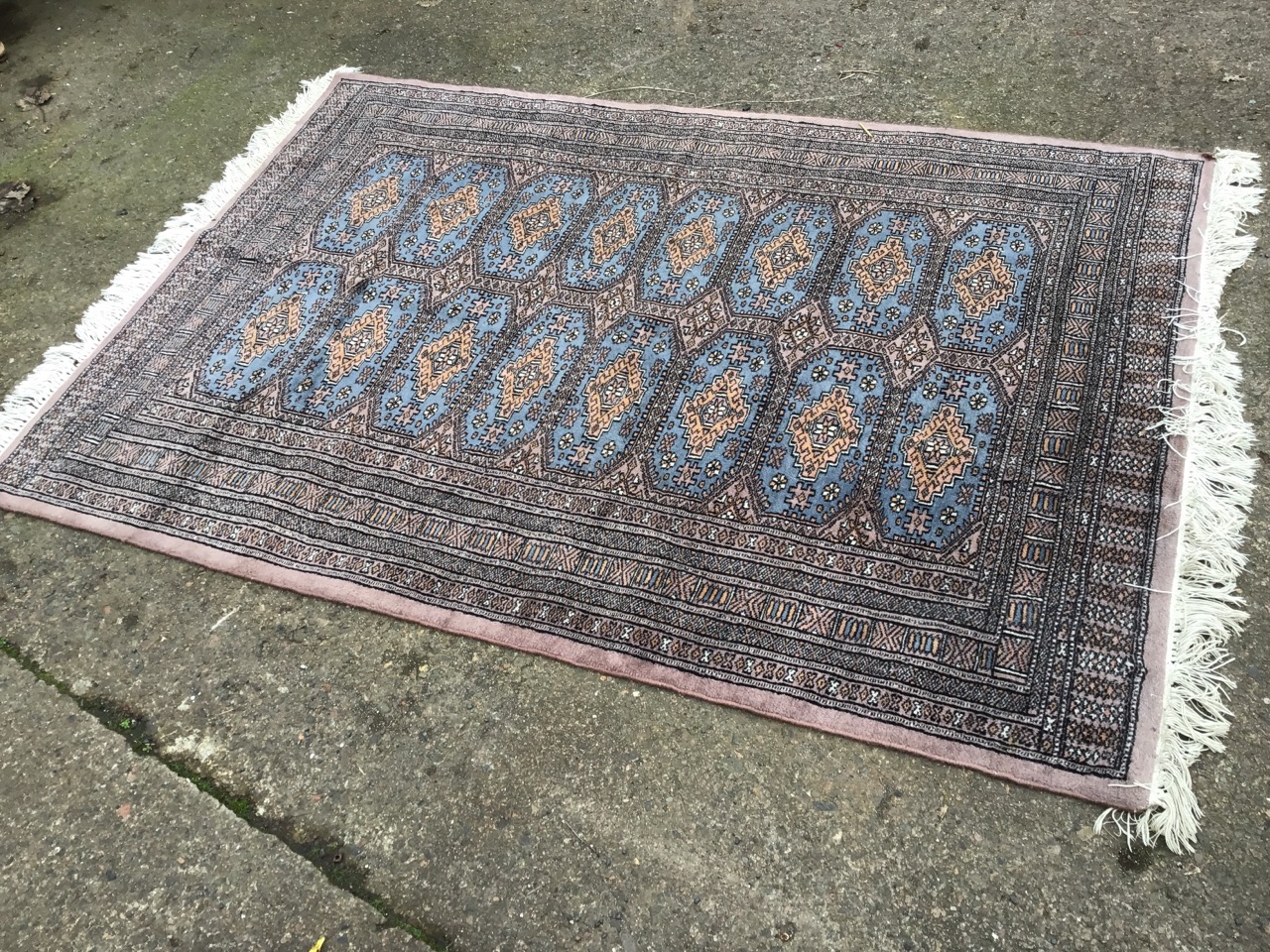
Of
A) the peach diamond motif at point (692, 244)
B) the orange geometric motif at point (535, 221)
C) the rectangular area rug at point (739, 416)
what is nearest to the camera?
the rectangular area rug at point (739, 416)

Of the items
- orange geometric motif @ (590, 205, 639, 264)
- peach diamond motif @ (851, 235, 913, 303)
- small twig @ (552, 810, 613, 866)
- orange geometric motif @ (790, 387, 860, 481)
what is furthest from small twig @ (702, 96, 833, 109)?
small twig @ (552, 810, 613, 866)

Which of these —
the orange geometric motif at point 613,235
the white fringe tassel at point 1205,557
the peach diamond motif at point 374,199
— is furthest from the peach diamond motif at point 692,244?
the white fringe tassel at point 1205,557

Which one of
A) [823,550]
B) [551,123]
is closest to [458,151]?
[551,123]

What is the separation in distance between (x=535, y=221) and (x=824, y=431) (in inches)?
46.1

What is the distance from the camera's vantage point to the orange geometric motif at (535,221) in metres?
2.62

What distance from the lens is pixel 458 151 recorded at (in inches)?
115

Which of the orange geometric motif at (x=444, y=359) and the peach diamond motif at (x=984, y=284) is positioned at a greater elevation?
the peach diamond motif at (x=984, y=284)

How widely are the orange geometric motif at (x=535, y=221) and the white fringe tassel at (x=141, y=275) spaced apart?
3.38ft

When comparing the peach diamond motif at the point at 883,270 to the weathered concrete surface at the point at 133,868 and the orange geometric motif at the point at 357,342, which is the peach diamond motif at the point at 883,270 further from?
the weathered concrete surface at the point at 133,868

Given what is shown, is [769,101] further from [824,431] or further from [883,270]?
[824,431]

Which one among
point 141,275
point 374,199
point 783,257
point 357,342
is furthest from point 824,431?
point 141,275

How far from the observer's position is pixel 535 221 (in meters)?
2.67

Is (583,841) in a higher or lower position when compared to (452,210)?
lower

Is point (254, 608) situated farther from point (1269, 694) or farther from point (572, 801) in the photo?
point (1269, 694)
